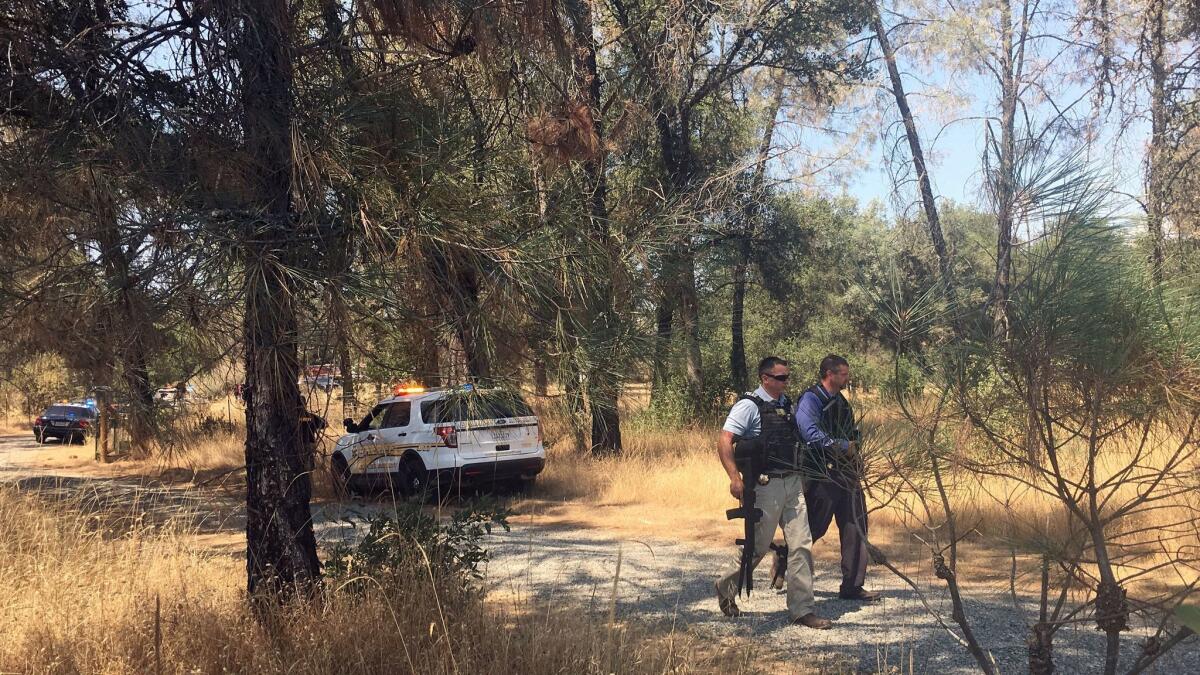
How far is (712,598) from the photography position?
21.6ft

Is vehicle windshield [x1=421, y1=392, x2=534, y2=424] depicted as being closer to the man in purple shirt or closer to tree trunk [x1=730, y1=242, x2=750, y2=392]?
the man in purple shirt

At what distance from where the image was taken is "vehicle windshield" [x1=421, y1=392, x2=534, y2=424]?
165 inches

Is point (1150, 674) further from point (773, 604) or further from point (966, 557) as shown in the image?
point (966, 557)

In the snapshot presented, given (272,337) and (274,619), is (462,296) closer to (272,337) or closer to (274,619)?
(272,337)

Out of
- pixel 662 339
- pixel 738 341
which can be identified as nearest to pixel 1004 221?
pixel 662 339

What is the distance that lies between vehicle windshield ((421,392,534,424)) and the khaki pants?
2143 mm

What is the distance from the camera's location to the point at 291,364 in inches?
155

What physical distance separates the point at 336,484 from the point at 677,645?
2050 mm

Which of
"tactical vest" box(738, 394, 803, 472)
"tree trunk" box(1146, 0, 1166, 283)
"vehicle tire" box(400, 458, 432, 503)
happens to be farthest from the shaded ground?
"tree trunk" box(1146, 0, 1166, 283)

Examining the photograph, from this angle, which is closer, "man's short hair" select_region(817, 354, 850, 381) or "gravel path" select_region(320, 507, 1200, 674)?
"gravel path" select_region(320, 507, 1200, 674)

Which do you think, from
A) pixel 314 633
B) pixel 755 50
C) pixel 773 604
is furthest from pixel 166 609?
pixel 755 50

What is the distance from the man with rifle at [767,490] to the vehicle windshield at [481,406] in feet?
5.90

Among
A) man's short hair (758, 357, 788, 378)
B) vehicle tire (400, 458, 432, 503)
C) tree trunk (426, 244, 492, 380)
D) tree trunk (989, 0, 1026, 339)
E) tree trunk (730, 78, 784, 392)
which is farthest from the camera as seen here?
→ tree trunk (730, 78, 784, 392)

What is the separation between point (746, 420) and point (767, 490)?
50 centimetres
